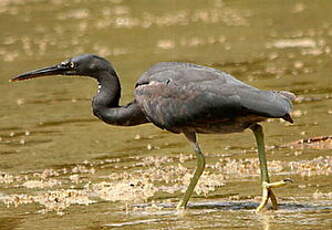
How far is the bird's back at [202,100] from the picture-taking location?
26.5 ft

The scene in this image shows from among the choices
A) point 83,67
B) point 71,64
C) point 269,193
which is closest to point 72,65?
point 71,64

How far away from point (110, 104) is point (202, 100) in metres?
1.23

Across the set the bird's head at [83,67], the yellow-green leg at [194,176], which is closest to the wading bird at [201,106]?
the yellow-green leg at [194,176]

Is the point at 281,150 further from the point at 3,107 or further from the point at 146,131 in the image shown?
the point at 3,107

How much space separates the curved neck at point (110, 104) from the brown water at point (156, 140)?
606 mm

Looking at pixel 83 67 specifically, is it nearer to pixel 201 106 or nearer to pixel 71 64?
pixel 71 64

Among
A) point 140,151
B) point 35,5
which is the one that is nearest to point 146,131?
point 140,151

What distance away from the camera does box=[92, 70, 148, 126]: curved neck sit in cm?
919

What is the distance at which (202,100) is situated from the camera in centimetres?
834

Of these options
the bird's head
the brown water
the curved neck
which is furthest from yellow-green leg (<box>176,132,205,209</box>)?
the bird's head

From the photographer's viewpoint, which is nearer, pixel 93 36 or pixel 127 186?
pixel 127 186

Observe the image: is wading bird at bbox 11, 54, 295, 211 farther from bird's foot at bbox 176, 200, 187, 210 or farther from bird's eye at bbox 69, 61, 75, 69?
bird's eye at bbox 69, 61, 75, 69

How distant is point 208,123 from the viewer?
8.46 m

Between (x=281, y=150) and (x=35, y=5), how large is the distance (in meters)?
17.8
